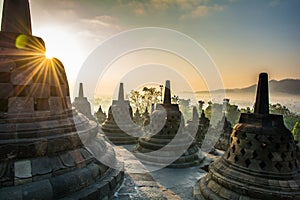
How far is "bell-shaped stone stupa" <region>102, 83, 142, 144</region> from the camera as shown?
1206cm

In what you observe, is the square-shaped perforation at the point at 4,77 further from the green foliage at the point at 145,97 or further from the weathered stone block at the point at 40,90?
the green foliage at the point at 145,97

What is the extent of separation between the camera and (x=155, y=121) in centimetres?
922

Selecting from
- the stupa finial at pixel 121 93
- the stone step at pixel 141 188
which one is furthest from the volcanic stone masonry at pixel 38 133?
the stupa finial at pixel 121 93

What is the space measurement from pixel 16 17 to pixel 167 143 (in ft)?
21.7

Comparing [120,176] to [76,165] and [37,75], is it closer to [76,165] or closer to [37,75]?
[76,165]

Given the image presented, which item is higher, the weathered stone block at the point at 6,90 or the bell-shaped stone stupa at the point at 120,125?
the weathered stone block at the point at 6,90

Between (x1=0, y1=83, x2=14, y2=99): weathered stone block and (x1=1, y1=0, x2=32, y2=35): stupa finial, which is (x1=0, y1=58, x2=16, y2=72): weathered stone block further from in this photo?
(x1=1, y1=0, x2=32, y2=35): stupa finial

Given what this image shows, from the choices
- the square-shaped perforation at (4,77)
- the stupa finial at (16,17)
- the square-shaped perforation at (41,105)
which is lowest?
the square-shaped perforation at (41,105)

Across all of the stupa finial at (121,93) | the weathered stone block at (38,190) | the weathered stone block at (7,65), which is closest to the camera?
the weathered stone block at (38,190)

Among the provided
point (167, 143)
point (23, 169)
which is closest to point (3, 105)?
point (23, 169)

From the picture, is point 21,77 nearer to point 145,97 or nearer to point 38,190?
point 38,190

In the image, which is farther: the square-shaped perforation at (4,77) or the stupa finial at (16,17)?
the stupa finial at (16,17)

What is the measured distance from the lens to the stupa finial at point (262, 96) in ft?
16.0

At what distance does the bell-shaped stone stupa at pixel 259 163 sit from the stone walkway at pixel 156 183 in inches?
28.5
